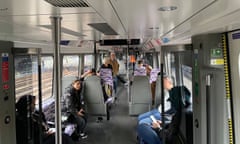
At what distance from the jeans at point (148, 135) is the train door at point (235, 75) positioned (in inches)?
75.6

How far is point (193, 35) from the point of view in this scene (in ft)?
10.2

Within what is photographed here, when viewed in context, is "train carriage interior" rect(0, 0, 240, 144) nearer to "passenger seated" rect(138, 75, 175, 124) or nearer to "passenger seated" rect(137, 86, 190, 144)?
"passenger seated" rect(137, 86, 190, 144)

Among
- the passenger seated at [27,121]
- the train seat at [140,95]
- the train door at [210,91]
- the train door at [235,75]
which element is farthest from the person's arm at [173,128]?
the train seat at [140,95]

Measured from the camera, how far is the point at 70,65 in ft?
25.8

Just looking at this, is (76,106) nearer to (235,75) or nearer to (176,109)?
(176,109)

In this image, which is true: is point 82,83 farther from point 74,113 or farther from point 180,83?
point 180,83

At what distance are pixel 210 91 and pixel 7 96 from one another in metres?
2.14

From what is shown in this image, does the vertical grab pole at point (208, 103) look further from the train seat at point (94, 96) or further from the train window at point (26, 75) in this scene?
the train seat at point (94, 96)

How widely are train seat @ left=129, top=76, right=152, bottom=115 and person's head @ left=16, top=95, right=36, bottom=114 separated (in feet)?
11.3

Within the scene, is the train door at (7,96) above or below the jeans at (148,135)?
above

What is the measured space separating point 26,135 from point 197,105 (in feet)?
7.05

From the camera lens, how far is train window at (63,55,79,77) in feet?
24.6

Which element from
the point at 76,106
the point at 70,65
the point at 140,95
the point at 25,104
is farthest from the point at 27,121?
the point at 70,65

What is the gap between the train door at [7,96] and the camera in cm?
267
